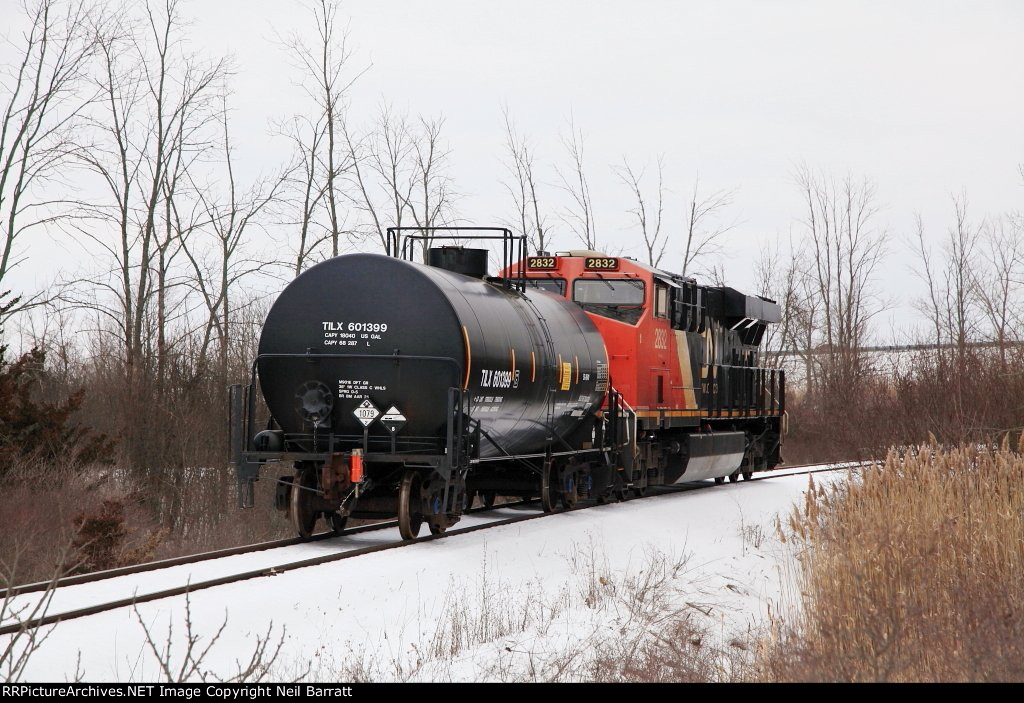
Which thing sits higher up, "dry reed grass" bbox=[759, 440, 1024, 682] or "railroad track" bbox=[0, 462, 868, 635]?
"dry reed grass" bbox=[759, 440, 1024, 682]

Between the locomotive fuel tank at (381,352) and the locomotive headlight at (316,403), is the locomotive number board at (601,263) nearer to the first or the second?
the locomotive fuel tank at (381,352)

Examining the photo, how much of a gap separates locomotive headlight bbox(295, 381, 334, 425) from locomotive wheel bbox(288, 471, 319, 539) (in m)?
0.73

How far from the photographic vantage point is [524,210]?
39.5 m

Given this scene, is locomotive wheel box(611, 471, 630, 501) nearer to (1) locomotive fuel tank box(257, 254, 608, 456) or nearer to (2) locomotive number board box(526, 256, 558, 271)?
(2) locomotive number board box(526, 256, 558, 271)

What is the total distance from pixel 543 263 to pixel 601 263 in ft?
3.04

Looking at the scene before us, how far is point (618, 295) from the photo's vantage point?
56.9 ft

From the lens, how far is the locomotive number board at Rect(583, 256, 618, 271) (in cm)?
1728

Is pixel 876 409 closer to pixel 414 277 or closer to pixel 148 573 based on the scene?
pixel 414 277

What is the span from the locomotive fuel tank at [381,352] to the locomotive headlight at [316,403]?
0.4 inches

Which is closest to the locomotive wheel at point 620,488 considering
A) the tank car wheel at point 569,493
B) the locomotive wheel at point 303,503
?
the tank car wheel at point 569,493

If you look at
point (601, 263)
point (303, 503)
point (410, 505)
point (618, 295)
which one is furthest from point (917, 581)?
point (601, 263)

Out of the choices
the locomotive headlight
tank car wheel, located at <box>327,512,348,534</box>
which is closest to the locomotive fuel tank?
the locomotive headlight

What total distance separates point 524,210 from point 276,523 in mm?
21208

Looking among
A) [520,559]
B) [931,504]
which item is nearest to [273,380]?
[520,559]
